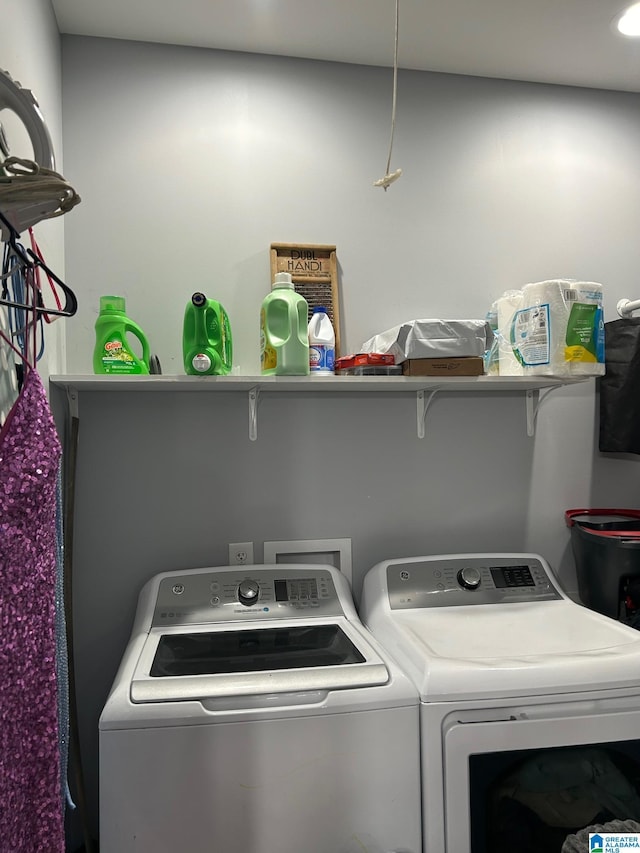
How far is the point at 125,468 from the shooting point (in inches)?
73.0

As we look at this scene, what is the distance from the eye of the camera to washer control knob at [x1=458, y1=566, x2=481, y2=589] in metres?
1.80

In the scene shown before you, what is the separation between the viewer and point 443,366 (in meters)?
1.73

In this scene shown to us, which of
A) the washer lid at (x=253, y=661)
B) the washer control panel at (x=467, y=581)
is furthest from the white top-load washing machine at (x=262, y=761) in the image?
the washer control panel at (x=467, y=581)

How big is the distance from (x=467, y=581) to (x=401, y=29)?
5.56 ft

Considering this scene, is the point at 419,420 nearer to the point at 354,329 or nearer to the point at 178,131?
the point at 354,329

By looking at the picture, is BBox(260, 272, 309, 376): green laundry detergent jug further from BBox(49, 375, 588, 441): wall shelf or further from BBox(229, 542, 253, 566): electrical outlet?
BBox(229, 542, 253, 566): electrical outlet

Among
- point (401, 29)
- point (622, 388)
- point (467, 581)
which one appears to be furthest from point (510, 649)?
point (401, 29)

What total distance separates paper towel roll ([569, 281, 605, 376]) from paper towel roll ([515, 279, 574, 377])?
22mm

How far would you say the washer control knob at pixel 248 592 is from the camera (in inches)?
66.4

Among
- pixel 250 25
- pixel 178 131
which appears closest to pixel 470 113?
pixel 250 25

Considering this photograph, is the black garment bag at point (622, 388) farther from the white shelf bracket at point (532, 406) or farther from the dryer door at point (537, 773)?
the dryer door at point (537, 773)

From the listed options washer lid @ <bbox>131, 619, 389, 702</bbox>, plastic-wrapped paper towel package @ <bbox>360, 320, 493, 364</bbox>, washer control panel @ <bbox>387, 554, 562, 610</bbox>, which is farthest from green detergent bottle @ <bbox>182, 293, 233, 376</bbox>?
washer control panel @ <bbox>387, 554, 562, 610</bbox>

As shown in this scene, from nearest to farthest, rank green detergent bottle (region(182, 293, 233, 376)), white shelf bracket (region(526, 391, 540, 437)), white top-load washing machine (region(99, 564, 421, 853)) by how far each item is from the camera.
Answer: white top-load washing machine (region(99, 564, 421, 853))
green detergent bottle (region(182, 293, 233, 376))
white shelf bracket (region(526, 391, 540, 437))

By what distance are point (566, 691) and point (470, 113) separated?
Result: 6.09 ft
